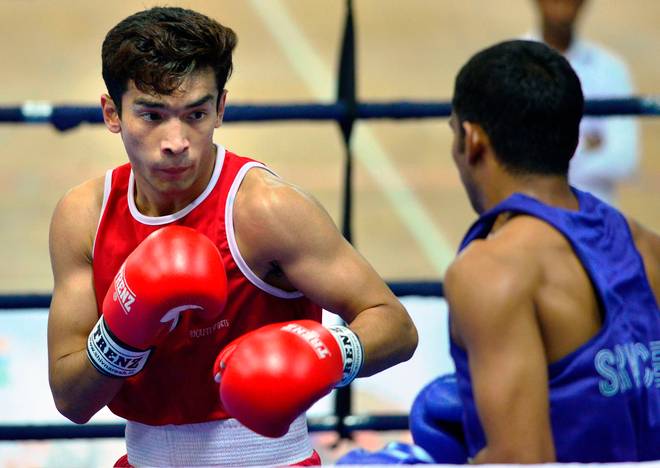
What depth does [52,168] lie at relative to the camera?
750 centimetres

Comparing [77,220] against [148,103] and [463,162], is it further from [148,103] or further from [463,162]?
[463,162]

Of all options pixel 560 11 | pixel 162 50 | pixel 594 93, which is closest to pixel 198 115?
pixel 162 50

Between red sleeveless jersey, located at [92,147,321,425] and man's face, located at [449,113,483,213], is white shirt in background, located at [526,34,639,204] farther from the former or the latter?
man's face, located at [449,113,483,213]

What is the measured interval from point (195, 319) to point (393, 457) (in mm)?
612

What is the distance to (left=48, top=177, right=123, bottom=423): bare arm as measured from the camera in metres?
2.24

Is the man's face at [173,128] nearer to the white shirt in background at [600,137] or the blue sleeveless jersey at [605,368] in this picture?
the blue sleeveless jersey at [605,368]

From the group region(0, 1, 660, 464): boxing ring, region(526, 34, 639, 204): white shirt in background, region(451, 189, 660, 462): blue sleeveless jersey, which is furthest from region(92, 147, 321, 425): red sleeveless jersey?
region(526, 34, 639, 204): white shirt in background

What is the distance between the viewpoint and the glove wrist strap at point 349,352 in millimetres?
1949

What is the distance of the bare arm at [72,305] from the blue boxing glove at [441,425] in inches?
25.3

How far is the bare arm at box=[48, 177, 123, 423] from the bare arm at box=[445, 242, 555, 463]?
835 millimetres

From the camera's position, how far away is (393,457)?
1734mm

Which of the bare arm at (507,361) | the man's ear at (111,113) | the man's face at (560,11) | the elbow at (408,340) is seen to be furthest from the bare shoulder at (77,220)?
the man's face at (560,11)

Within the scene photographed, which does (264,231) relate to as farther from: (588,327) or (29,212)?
(29,212)

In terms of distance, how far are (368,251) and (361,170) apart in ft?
3.76
